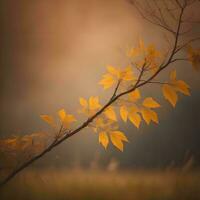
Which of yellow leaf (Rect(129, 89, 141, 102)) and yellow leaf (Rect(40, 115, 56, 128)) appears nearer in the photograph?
yellow leaf (Rect(129, 89, 141, 102))

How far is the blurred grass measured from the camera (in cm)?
111

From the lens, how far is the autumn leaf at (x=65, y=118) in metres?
1.17

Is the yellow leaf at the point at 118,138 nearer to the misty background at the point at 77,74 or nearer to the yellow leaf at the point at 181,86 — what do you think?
the misty background at the point at 77,74

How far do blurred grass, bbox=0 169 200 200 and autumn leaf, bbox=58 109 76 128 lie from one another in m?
0.16

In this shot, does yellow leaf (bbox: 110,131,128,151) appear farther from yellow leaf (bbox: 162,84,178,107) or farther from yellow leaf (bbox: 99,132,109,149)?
yellow leaf (bbox: 162,84,178,107)

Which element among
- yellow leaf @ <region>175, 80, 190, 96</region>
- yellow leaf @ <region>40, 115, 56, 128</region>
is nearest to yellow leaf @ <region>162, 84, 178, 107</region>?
yellow leaf @ <region>175, 80, 190, 96</region>

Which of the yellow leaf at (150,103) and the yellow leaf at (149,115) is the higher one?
the yellow leaf at (150,103)

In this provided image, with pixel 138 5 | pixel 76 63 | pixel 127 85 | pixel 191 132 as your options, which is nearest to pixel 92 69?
pixel 76 63

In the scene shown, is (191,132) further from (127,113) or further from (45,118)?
(45,118)

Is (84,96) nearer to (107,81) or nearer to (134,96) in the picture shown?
(107,81)

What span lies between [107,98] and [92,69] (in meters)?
0.12

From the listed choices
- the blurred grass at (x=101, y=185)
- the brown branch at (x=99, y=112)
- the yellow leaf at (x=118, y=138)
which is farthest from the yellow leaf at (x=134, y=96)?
the blurred grass at (x=101, y=185)

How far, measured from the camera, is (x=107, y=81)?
3.89ft

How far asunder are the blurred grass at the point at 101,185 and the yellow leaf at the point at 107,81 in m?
0.29
